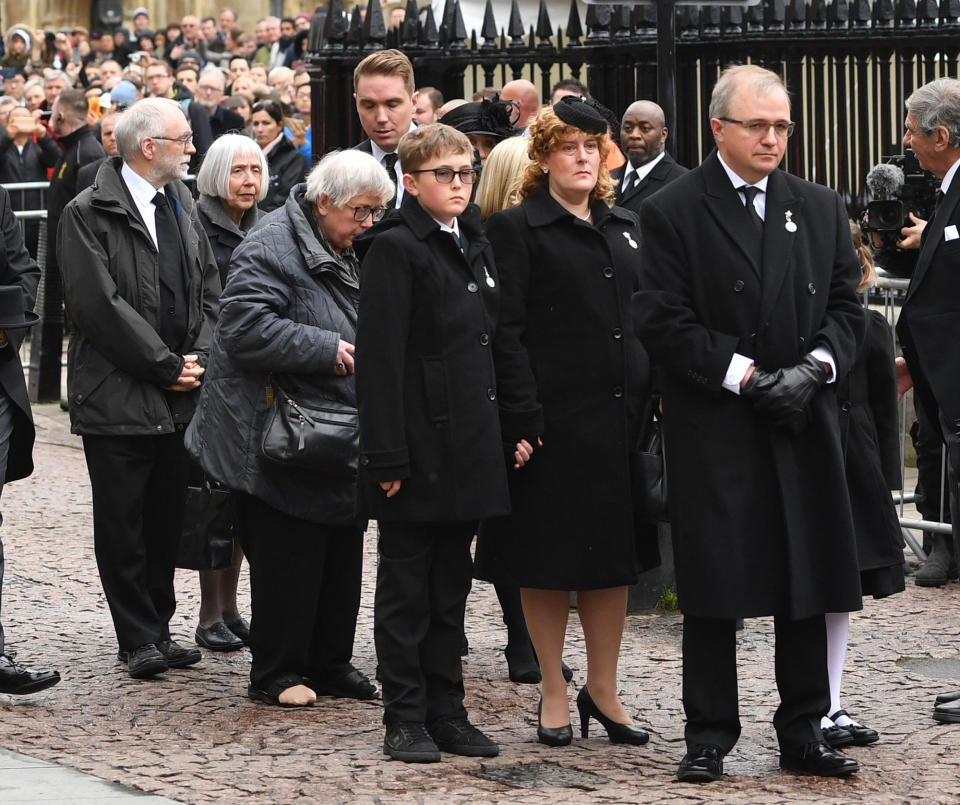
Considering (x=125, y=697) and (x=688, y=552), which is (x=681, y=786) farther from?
(x=125, y=697)

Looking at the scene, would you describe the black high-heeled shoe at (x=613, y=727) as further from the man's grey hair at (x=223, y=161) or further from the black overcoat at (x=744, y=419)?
the man's grey hair at (x=223, y=161)

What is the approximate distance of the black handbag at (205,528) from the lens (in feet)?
23.8

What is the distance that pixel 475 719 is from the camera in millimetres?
6602

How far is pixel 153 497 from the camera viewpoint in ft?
24.3

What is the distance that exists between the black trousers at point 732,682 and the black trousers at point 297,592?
1.44m

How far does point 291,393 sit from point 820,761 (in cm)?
213

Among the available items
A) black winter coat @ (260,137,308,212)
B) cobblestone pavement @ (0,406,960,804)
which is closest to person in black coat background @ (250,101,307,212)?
black winter coat @ (260,137,308,212)

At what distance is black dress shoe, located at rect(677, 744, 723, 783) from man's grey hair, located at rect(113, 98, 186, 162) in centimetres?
313

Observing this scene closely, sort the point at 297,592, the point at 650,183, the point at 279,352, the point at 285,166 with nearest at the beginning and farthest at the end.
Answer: the point at 279,352 < the point at 297,592 < the point at 650,183 < the point at 285,166

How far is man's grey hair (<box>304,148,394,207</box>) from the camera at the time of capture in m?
6.64

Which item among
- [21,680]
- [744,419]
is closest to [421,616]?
[744,419]

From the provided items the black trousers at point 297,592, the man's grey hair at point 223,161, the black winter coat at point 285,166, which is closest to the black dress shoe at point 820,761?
the black trousers at point 297,592

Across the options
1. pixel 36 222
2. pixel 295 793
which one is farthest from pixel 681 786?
pixel 36 222

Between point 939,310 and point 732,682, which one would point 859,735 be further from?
point 939,310
